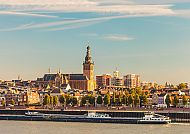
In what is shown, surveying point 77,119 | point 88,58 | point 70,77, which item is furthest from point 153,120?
point 70,77

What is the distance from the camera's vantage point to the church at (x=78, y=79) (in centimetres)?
8725

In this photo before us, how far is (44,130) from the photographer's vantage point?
3481 centimetres

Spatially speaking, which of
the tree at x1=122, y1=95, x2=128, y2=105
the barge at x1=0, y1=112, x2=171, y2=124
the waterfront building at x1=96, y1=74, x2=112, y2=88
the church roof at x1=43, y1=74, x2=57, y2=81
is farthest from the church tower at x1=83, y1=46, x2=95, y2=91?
the barge at x1=0, y1=112, x2=171, y2=124

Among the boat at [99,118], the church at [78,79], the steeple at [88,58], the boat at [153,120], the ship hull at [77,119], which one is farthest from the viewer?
the church at [78,79]

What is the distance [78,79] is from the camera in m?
88.6

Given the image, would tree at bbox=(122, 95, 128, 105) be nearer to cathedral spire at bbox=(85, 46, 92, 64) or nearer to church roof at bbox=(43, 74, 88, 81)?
cathedral spire at bbox=(85, 46, 92, 64)

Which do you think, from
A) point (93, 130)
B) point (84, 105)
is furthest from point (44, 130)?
point (84, 105)

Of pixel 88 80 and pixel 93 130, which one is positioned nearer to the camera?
pixel 93 130

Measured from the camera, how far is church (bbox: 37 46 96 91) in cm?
8725

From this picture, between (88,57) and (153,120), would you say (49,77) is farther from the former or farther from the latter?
(153,120)

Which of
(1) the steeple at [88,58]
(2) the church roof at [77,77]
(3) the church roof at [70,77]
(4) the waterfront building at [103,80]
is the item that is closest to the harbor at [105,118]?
(1) the steeple at [88,58]

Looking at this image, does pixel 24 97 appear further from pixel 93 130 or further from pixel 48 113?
pixel 93 130

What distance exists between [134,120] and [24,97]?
30.3m

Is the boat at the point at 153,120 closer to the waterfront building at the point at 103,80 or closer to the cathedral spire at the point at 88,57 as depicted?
the cathedral spire at the point at 88,57
